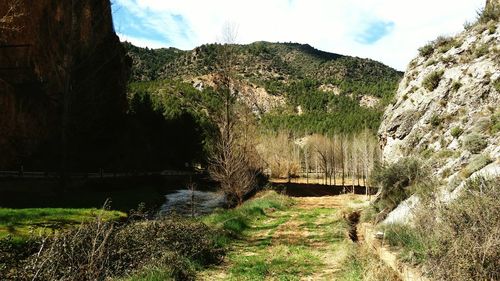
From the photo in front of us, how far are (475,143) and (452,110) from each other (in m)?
3.63

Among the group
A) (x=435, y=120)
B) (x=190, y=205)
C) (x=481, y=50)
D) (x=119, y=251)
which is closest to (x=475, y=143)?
(x=435, y=120)

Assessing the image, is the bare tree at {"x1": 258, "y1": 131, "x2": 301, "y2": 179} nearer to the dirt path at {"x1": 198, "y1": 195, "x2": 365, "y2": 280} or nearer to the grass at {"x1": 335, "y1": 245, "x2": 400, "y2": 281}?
the dirt path at {"x1": 198, "y1": 195, "x2": 365, "y2": 280}

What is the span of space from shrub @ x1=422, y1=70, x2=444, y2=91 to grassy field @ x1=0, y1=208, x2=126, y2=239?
13254 mm

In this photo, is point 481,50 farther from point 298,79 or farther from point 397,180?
point 298,79

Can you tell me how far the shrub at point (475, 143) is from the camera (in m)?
11.0

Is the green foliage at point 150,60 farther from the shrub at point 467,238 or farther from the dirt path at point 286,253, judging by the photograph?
the shrub at point 467,238

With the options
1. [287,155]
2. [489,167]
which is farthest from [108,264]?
[287,155]

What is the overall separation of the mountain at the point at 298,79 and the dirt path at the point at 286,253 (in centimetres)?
9228

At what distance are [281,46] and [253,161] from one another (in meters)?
137

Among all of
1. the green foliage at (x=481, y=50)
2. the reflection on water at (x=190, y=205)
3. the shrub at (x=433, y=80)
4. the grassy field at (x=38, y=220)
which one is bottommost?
the reflection on water at (x=190, y=205)

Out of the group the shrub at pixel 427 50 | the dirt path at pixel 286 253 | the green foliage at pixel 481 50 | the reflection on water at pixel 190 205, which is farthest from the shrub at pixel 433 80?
the reflection on water at pixel 190 205

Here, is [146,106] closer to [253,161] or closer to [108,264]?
[253,161]

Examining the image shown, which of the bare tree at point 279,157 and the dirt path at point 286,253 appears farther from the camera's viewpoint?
the bare tree at point 279,157

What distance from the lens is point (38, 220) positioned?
42.7ft
